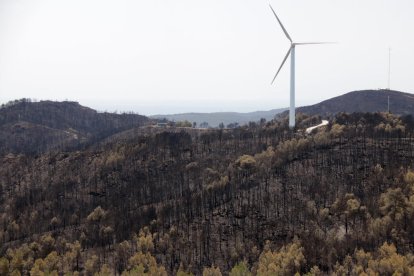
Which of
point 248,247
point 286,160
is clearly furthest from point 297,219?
point 286,160

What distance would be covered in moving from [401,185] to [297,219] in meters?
36.8

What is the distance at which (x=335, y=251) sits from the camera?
12438cm

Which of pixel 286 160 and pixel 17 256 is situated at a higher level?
pixel 286 160

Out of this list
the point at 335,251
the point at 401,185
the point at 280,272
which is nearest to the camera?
the point at 280,272

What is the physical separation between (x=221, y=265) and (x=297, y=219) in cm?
3343

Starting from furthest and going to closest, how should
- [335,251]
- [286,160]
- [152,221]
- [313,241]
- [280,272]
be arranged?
1. [286,160]
2. [152,221]
3. [313,241]
4. [335,251]
5. [280,272]

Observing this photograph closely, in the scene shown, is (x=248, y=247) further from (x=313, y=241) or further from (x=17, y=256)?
(x=17, y=256)

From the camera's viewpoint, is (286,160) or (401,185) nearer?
(401,185)

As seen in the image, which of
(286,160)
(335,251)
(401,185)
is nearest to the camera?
(335,251)

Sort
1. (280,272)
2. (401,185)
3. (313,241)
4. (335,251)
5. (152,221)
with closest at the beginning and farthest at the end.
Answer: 1. (280,272)
2. (335,251)
3. (313,241)
4. (401,185)
5. (152,221)

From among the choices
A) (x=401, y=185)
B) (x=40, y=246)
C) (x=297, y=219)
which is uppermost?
(x=401, y=185)

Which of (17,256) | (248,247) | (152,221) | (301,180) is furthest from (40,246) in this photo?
(301,180)

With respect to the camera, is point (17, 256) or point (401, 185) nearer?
point (17, 256)

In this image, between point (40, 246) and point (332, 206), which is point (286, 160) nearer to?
point (332, 206)
